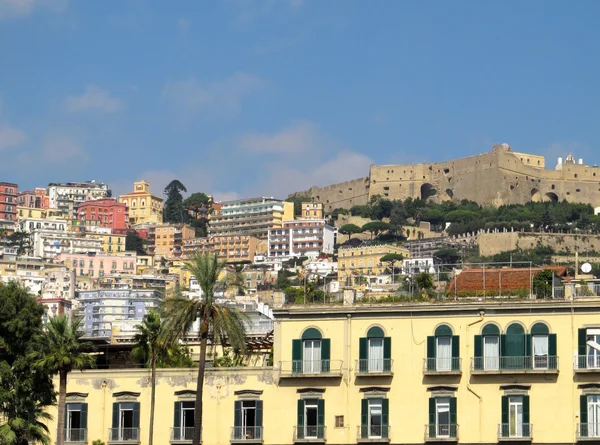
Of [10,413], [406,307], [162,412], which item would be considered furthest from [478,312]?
[10,413]

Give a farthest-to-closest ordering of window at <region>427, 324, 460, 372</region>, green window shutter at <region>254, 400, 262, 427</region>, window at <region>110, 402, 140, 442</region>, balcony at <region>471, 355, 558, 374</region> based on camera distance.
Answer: window at <region>110, 402, 140, 442</region> → green window shutter at <region>254, 400, 262, 427</region> → window at <region>427, 324, 460, 372</region> → balcony at <region>471, 355, 558, 374</region>

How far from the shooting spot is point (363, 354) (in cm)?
6259

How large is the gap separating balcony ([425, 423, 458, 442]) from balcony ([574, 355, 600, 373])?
17.7 ft

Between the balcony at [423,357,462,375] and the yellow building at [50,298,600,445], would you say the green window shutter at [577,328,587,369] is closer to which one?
the yellow building at [50,298,600,445]

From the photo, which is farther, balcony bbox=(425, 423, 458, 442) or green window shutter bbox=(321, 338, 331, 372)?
green window shutter bbox=(321, 338, 331, 372)

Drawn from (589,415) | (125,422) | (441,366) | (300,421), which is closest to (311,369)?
(300,421)

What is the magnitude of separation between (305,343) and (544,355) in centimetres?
992

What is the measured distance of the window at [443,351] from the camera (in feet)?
202

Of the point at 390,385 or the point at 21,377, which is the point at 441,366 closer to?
the point at 390,385

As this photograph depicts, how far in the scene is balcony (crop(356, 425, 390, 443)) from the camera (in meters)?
61.3

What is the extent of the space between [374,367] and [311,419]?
334 centimetres

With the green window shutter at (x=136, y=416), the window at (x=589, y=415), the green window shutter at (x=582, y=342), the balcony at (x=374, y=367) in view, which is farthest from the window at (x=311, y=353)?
the window at (x=589, y=415)

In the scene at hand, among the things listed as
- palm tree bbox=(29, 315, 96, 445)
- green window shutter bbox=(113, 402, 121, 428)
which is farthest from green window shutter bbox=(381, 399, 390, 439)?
palm tree bbox=(29, 315, 96, 445)

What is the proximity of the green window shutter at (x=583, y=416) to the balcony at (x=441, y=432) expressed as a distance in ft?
16.1
